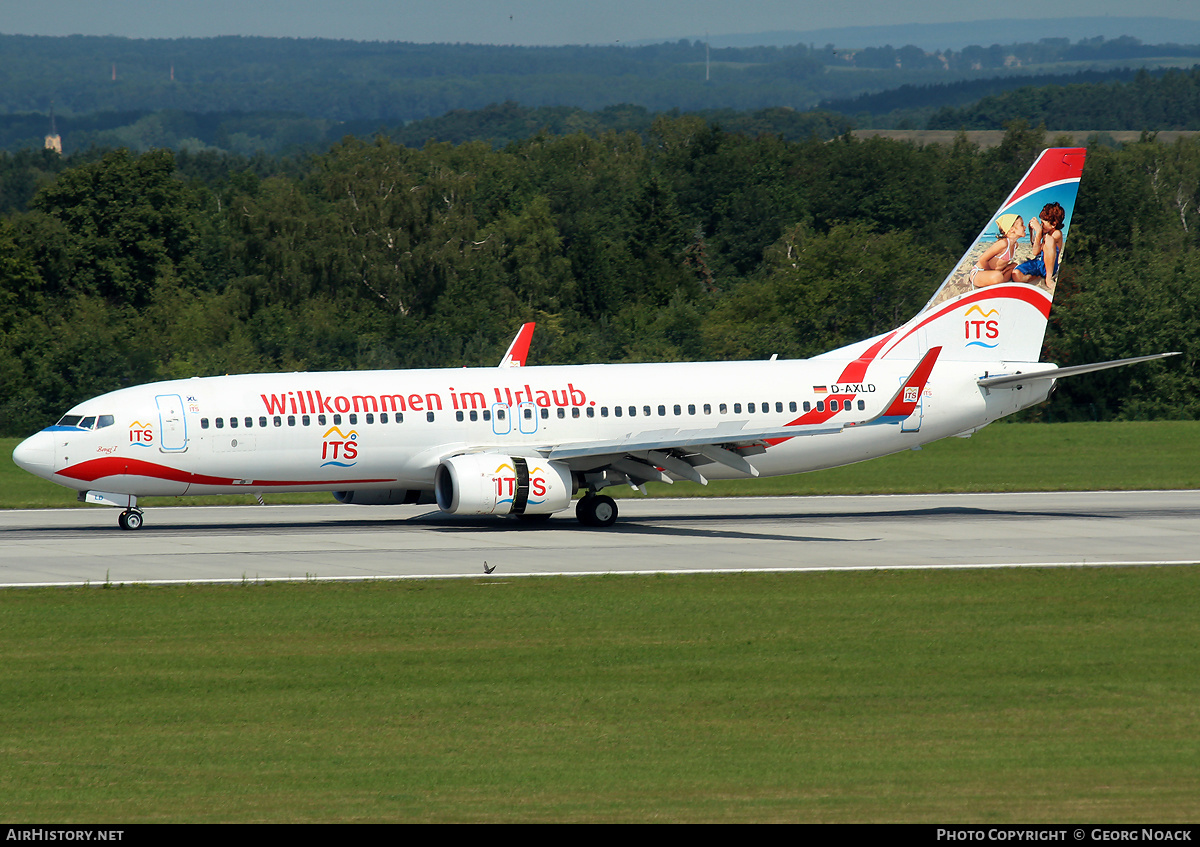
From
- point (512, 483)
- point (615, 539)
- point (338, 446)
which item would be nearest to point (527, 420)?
point (512, 483)

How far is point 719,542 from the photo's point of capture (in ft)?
115

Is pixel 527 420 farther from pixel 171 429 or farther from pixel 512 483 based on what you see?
pixel 171 429

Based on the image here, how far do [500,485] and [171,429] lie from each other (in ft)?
27.3

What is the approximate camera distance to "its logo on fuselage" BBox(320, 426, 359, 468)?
3722cm

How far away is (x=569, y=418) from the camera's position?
128 ft

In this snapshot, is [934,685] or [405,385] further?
[405,385]

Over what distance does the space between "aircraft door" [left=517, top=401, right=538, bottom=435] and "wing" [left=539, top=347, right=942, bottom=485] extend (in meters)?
0.63

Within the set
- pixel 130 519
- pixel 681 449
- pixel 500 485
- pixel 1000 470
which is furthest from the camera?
pixel 1000 470

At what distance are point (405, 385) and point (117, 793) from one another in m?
24.4

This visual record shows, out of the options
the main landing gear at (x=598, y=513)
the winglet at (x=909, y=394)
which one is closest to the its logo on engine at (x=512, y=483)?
the main landing gear at (x=598, y=513)

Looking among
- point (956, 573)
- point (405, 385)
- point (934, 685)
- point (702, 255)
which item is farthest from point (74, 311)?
point (934, 685)

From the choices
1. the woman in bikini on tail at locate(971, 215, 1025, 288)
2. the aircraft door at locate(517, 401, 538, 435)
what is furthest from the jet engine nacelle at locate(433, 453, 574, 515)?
the woman in bikini on tail at locate(971, 215, 1025, 288)

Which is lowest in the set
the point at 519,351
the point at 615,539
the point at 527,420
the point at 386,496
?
the point at 615,539
